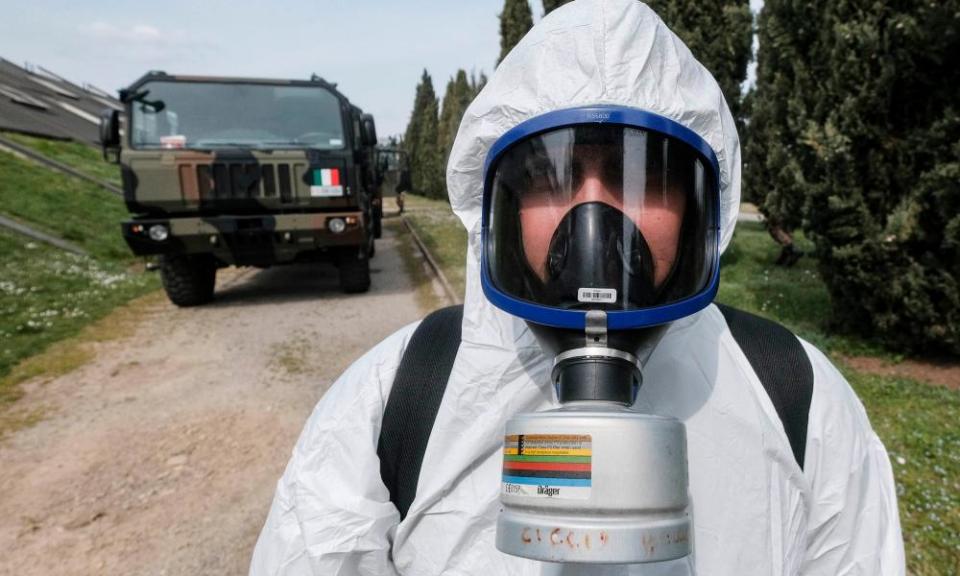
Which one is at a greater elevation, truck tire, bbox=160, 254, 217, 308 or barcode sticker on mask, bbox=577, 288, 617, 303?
barcode sticker on mask, bbox=577, 288, 617, 303

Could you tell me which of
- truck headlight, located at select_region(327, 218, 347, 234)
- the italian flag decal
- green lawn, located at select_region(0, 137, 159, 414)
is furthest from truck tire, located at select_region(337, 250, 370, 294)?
green lawn, located at select_region(0, 137, 159, 414)

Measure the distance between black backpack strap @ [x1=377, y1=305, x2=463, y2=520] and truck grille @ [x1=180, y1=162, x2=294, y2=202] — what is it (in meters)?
5.98

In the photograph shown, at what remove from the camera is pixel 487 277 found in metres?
1.08

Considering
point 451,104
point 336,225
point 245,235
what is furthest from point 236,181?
point 451,104

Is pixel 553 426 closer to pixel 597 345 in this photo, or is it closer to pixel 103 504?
pixel 597 345

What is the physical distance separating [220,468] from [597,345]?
2.92 metres

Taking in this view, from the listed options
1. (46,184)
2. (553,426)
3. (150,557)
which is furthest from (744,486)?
(46,184)

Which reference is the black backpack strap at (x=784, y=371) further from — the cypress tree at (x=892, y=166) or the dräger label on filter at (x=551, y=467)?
the cypress tree at (x=892, y=166)

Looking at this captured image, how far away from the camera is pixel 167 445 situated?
3.53m

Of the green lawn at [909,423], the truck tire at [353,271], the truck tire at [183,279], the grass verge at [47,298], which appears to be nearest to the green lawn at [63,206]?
the grass verge at [47,298]

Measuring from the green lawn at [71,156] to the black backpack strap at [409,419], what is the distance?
18175mm

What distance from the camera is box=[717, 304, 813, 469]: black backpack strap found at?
110 centimetres

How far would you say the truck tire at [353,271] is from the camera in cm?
762

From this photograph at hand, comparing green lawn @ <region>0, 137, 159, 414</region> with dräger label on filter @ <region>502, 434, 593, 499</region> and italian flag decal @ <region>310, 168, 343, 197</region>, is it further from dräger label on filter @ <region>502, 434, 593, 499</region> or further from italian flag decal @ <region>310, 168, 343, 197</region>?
dräger label on filter @ <region>502, 434, 593, 499</region>
